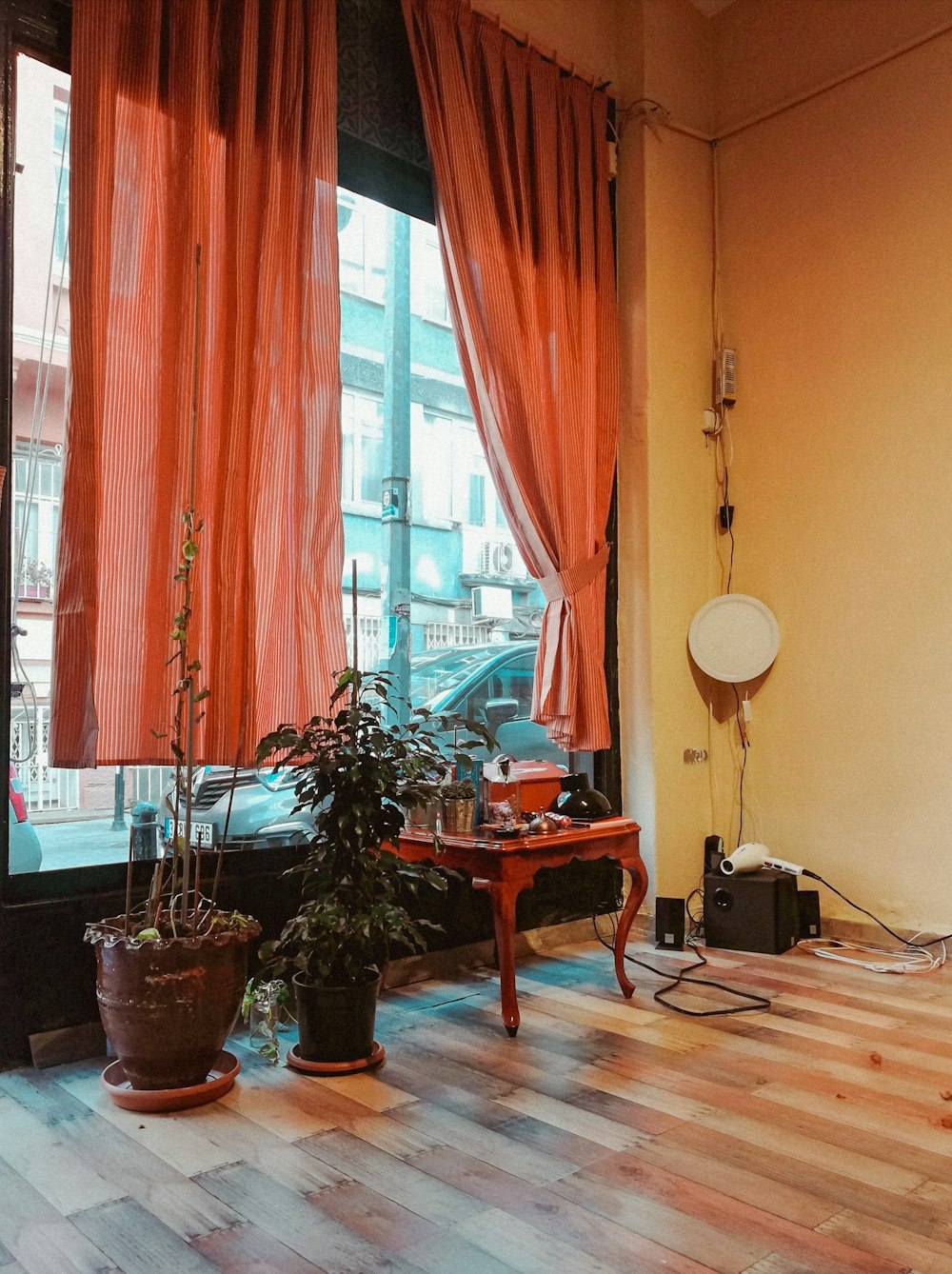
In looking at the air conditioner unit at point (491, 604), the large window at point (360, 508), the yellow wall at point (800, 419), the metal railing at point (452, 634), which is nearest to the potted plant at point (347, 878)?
the large window at point (360, 508)

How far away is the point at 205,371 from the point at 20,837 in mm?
1277

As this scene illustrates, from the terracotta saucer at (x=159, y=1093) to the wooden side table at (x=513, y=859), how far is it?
30.1 inches

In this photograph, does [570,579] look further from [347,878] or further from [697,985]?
[347,878]

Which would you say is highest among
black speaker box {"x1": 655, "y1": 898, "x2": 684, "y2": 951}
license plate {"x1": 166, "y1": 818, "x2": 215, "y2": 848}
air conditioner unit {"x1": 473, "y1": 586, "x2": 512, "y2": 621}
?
air conditioner unit {"x1": 473, "y1": 586, "x2": 512, "y2": 621}

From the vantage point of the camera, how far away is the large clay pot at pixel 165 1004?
7.32 feet

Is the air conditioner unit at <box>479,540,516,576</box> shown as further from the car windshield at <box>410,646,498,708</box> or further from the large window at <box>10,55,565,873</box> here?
the car windshield at <box>410,646,498,708</box>

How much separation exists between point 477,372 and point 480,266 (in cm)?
34

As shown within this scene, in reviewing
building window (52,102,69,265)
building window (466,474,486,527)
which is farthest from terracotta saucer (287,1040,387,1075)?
building window (52,102,69,265)

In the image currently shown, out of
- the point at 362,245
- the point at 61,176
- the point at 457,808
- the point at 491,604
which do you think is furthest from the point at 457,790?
the point at 61,176

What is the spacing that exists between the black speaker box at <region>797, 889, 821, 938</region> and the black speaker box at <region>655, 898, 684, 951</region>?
480mm

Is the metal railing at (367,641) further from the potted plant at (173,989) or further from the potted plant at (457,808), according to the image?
the potted plant at (173,989)

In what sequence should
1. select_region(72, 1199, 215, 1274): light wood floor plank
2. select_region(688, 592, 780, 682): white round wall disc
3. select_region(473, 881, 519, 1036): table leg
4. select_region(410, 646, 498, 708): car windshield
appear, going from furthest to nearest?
select_region(688, 592, 780, 682): white round wall disc < select_region(410, 646, 498, 708): car windshield < select_region(473, 881, 519, 1036): table leg < select_region(72, 1199, 215, 1274): light wood floor plank

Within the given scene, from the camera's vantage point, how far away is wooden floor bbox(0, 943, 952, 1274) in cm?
169

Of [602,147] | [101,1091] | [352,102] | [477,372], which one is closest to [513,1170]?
[101,1091]
